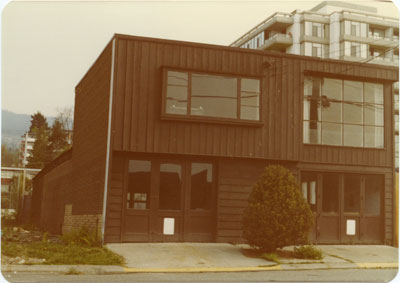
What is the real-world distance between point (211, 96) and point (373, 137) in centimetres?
604

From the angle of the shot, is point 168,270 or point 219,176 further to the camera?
point 219,176

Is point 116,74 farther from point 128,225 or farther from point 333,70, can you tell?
point 333,70

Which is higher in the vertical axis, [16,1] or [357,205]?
[16,1]

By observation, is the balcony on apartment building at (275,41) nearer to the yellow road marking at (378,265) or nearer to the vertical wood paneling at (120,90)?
the vertical wood paneling at (120,90)

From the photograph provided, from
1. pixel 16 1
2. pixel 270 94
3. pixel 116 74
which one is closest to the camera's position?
pixel 16 1

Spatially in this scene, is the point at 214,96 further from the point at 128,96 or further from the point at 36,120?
the point at 36,120

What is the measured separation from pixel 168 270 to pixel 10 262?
3.44 meters

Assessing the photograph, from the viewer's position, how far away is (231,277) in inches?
461

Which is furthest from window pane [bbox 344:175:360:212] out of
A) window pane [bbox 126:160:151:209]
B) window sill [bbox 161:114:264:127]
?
window pane [bbox 126:160:151:209]

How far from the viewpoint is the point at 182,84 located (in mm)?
16078

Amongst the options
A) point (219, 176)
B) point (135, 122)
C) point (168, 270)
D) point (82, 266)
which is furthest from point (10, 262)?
point (219, 176)

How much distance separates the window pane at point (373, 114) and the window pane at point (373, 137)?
0.20m

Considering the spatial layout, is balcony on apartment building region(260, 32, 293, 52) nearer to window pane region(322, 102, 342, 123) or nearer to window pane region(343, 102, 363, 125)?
window pane region(322, 102, 342, 123)

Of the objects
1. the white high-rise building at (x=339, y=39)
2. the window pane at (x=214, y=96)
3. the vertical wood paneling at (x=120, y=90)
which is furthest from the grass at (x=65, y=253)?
the white high-rise building at (x=339, y=39)
